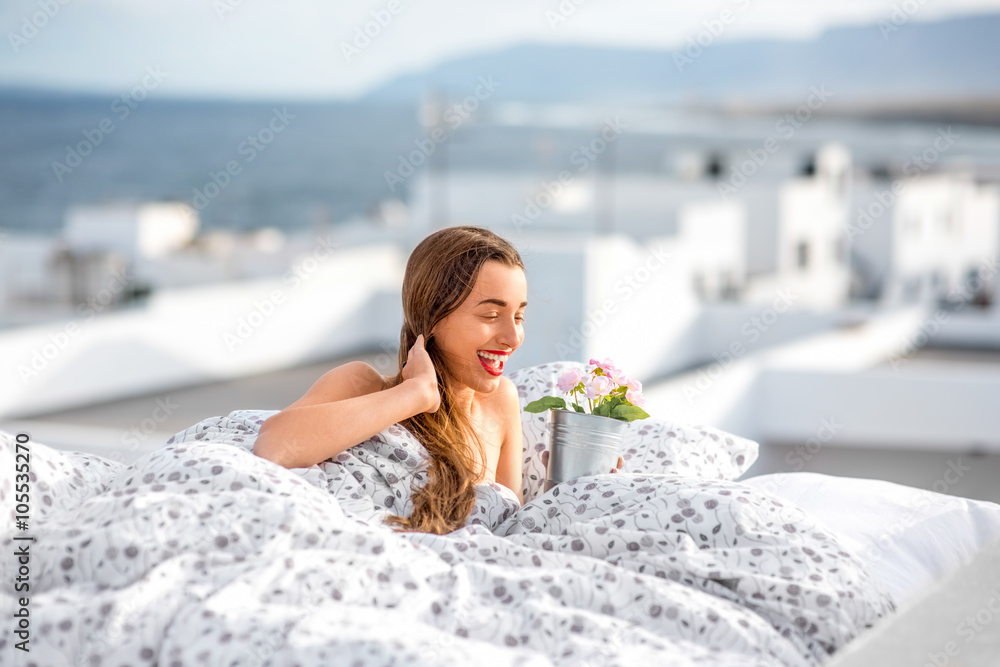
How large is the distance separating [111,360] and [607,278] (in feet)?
12.0

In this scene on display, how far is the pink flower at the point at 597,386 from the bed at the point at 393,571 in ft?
0.65

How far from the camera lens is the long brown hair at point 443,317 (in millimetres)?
1870

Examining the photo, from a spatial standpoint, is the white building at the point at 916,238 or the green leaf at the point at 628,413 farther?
the white building at the point at 916,238

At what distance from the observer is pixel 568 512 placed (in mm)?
1804

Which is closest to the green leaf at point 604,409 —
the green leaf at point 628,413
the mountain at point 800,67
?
the green leaf at point 628,413

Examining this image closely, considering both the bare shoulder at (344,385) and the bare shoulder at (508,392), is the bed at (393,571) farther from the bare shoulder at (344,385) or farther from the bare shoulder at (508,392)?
the bare shoulder at (508,392)

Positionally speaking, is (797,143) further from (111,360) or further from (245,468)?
(245,468)

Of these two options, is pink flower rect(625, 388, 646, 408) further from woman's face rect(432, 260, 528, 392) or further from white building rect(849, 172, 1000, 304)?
white building rect(849, 172, 1000, 304)

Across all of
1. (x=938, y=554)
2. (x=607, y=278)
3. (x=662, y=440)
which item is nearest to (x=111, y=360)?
(x=607, y=278)

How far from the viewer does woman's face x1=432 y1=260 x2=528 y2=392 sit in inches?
75.4

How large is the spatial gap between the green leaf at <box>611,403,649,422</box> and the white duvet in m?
0.17

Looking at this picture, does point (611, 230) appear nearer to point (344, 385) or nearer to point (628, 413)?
point (628, 413)

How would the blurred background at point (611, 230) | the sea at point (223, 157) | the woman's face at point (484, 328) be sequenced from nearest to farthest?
the woman's face at point (484, 328), the blurred background at point (611, 230), the sea at point (223, 157)

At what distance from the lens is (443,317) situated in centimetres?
193
